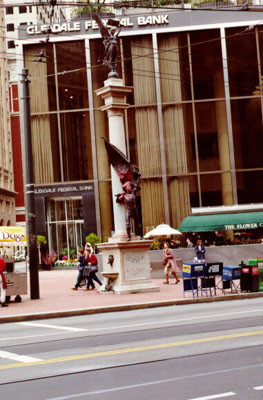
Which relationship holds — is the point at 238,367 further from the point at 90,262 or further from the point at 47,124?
the point at 47,124

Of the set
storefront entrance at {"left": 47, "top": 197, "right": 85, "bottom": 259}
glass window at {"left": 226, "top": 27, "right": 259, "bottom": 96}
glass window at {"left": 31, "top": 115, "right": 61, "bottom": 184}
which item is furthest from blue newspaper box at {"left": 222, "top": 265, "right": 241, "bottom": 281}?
glass window at {"left": 226, "top": 27, "right": 259, "bottom": 96}

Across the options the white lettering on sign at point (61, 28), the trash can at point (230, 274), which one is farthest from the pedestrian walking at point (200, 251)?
the white lettering on sign at point (61, 28)

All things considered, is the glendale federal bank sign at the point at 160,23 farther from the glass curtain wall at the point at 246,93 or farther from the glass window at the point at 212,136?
the glass window at the point at 212,136

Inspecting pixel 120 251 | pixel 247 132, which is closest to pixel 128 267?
pixel 120 251

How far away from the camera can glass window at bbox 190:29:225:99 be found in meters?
41.9

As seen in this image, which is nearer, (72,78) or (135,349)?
(135,349)

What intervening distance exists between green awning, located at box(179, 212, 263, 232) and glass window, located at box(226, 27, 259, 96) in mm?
9719

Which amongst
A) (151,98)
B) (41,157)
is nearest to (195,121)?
(151,98)

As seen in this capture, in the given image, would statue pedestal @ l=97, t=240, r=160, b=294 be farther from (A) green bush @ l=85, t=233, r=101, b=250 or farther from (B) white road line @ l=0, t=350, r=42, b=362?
(A) green bush @ l=85, t=233, r=101, b=250

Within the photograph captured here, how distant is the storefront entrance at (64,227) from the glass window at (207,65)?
11535 mm

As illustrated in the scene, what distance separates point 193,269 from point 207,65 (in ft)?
85.7

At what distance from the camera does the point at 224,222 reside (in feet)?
119

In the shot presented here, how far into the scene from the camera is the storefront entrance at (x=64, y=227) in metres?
42.7

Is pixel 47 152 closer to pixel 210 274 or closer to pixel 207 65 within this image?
pixel 207 65
